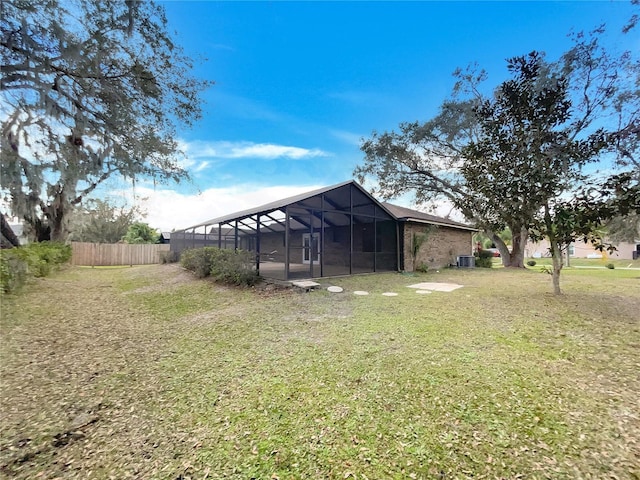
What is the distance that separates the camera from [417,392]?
263 cm

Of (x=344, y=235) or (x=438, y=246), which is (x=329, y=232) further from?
(x=438, y=246)

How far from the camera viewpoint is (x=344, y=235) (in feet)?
44.2

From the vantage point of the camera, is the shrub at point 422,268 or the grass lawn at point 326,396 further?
the shrub at point 422,268

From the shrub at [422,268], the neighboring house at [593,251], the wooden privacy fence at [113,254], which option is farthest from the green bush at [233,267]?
the neighboring house at [593,251]

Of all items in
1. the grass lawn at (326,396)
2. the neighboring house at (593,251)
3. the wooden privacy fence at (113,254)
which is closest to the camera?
the grass lawn at (326,396)

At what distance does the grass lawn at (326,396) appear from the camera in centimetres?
189

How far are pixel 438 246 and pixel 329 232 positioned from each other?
19.3 ft

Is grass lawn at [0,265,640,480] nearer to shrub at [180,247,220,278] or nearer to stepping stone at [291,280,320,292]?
stepping stone at [291,280,320,292]

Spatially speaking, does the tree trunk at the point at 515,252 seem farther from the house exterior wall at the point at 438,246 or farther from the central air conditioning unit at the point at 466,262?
the central air conditioning unit at the point at 466,262

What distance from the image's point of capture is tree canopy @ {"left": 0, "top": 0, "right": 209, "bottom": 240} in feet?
16.9

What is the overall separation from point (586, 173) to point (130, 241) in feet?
104

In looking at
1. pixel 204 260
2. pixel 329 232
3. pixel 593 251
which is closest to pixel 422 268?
pixel 329 232

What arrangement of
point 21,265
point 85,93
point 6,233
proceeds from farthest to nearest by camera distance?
point 6,233
point 21,265
point 85,93

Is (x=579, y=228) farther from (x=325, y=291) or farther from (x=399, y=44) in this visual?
(x=399, y=44)
